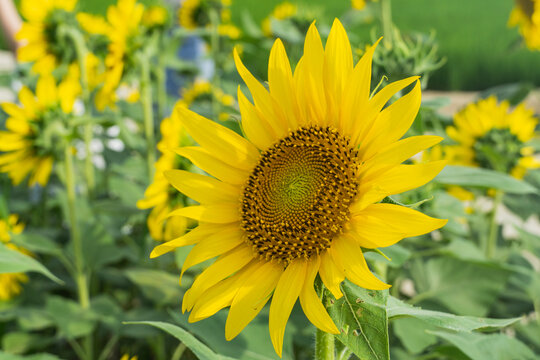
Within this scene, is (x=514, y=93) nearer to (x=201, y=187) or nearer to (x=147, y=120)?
(x=147, y=120)

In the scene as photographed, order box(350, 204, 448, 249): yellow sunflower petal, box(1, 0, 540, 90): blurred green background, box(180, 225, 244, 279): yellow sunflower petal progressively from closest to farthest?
box(350, 204, 448, 249): yellow sunflower petal < box(180, 225, 244, 279): yellow sunflower petal < box(1, 0, 540, 90): blurred green background

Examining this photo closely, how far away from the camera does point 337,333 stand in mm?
490

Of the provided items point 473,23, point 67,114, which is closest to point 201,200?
point 67,114

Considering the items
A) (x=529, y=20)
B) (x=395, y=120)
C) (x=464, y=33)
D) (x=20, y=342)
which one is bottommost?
(x=464, y=33)

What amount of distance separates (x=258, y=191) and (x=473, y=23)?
6.94 metres

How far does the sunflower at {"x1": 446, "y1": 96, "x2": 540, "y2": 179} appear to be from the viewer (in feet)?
3.72

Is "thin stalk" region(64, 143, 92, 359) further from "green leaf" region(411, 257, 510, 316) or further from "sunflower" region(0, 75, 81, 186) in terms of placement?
"green leaf" region(411, 257, 510, 316)

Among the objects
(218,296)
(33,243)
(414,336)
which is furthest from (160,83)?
(218,296)

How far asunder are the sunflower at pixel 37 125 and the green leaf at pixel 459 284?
0.68 m

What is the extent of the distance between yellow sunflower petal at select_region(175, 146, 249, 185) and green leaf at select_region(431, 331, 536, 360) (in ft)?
0.87

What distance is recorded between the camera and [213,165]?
0.61m

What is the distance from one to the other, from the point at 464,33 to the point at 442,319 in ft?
19.9

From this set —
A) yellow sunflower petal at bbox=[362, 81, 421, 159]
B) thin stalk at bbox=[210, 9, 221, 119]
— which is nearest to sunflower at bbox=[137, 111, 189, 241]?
yellow sunflower petal at bbox=[362, 81, 421, 159]

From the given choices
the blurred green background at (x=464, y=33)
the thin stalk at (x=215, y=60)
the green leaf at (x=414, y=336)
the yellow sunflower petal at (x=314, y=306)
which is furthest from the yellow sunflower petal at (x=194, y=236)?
the blurred green background at (x=464, y=33)
